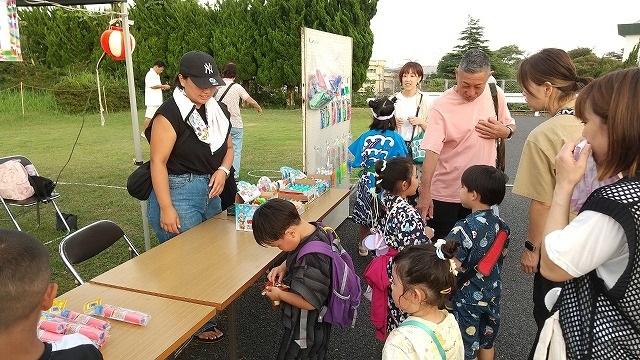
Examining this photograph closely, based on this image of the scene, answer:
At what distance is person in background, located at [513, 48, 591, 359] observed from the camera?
1.82 m

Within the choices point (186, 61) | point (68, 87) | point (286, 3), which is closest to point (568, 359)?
point (186, 61)

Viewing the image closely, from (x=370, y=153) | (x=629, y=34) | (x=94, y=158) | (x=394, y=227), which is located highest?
(x=629, y=34)

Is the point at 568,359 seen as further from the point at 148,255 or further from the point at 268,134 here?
the point at 268,134

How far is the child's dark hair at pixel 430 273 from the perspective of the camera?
Result: 1533 mm

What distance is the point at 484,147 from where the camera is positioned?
2.63m

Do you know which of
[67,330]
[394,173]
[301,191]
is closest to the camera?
[67,330]

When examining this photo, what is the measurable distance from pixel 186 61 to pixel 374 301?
1.63 metres

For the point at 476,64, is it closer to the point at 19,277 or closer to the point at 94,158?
the point at 19,277

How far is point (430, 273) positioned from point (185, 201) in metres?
1.59

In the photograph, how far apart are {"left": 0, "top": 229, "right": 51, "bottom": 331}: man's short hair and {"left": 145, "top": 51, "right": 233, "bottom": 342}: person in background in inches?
48.3

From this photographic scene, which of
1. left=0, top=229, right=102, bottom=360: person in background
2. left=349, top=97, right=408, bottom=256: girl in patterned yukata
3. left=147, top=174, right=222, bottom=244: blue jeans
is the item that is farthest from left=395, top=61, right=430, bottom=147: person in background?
left=0, top=229, right=102, bottom=360: person in background

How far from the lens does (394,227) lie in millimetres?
2400

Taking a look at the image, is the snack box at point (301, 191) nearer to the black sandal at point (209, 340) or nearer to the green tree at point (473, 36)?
the black sandal at point (209, 340)

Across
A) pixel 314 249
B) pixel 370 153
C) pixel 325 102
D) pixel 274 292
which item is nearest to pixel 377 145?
pixel 370 153
